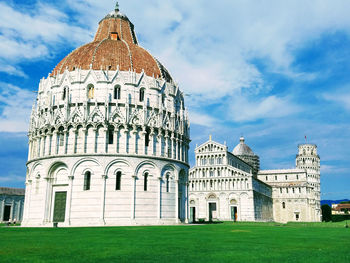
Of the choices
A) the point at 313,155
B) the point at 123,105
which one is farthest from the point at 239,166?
the point at 123,105

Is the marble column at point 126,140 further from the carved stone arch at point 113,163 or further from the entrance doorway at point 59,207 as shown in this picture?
the entrance doorway at point 59,207

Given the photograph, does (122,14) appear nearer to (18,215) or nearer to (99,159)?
(99,159)

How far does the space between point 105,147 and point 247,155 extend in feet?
318

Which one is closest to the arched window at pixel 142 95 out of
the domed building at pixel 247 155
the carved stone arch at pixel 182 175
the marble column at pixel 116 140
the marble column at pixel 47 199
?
the marble column at pixel 116 140

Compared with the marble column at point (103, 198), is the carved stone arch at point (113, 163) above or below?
above

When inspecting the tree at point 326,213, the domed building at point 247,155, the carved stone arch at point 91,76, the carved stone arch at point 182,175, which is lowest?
the tree at point 326,213

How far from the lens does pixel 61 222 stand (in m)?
42.9

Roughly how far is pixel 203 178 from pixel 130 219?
57.5m

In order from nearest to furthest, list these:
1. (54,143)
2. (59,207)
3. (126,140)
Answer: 1. (59,207)
2. (126,140)
3. (54,143)

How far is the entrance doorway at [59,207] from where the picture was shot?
4353 cm

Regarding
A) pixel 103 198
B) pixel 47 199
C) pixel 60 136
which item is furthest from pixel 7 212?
pixel 103 198

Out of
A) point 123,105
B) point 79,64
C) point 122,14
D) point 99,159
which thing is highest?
point 122,14

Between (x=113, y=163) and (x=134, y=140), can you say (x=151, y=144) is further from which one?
(x=113, y=163)

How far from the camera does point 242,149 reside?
134375mm
